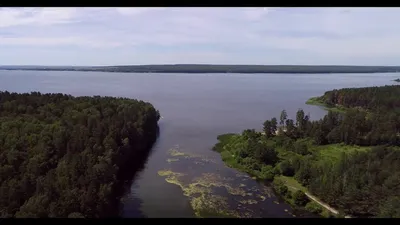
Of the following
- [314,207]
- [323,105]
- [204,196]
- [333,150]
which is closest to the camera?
[314,207]

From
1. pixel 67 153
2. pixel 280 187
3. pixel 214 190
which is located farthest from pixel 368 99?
pixel 67 153

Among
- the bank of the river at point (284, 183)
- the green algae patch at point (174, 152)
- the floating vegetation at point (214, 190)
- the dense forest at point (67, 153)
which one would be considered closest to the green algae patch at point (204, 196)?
the floating vegetation at point (214, 190)

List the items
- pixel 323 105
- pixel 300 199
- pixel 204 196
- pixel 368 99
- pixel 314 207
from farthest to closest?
pixel 323 105
pixel 368 99
pixel 204 196
pixel 300 199
pixel 314 207

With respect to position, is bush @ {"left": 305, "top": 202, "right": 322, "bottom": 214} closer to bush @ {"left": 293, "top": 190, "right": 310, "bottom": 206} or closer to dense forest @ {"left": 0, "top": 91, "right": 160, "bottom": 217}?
bush @ {"left": 293, "top": 190, "right": 310, "bottom": 206}

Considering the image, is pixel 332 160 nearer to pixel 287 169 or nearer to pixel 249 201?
pixel 287 169

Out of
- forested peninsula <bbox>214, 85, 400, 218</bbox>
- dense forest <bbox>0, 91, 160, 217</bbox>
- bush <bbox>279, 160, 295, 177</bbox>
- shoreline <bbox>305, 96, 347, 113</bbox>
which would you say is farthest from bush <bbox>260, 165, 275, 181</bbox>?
shoreline <bbox>305, 96, 347, 113</bbox>

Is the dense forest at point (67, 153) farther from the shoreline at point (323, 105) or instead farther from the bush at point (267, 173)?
the shoreline at point (323, 105)
